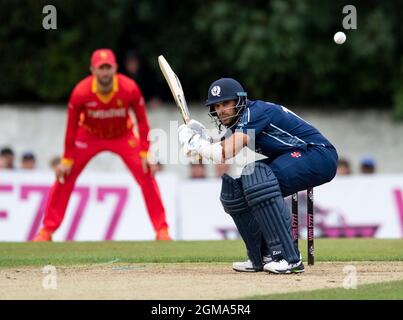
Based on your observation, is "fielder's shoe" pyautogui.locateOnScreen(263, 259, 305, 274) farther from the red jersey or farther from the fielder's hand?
the fielder's hand

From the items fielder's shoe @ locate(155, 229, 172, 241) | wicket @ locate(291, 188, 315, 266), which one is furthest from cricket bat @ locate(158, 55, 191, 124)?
fielder's shoe @ locate(155, 229, 172, 241)

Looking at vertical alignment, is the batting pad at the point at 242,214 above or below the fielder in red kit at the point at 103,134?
below

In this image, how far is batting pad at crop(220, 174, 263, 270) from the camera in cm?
953

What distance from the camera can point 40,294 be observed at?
8.42m

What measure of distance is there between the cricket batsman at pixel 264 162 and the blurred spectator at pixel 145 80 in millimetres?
11481

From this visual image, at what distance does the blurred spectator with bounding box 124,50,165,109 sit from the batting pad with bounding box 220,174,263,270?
11556mm

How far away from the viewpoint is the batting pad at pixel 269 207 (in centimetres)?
930

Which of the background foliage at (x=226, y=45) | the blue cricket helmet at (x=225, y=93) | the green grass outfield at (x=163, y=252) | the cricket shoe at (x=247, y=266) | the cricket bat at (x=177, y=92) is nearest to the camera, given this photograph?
the blue cricket helmet at (x=225, y=93)

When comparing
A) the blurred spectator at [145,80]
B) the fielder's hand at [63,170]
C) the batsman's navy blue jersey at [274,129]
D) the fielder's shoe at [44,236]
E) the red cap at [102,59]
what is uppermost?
the blurred spectator at [145,80]

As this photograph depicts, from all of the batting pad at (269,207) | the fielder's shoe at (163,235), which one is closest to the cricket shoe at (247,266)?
the batting pad at (269,207)

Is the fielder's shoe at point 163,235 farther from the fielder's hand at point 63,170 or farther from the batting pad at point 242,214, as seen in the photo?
the batting pad at point 242,214

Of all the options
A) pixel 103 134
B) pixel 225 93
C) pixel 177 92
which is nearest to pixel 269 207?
pixel 225 93

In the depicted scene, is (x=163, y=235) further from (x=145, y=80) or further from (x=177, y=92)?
(x=145, y=80)

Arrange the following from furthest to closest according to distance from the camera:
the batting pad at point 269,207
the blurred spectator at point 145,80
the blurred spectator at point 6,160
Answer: the blurred spectator at point 145,80, the blurred spectator at point 6,160, the batting pad at point 269,207
